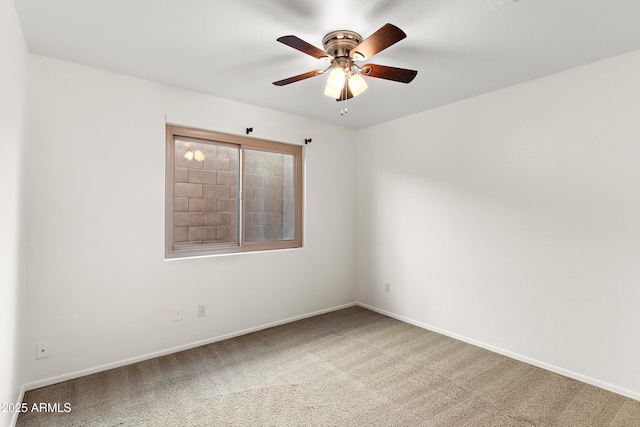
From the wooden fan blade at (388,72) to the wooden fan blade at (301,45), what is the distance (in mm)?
278

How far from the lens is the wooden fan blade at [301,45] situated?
1.71 meters

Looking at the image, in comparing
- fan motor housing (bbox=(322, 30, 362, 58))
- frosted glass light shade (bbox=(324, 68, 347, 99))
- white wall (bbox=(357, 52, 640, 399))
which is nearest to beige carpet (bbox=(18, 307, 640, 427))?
white wall (bbox=(357, 52, 640, 399))

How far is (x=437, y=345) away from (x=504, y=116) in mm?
2211

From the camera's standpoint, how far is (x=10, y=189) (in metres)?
1.78

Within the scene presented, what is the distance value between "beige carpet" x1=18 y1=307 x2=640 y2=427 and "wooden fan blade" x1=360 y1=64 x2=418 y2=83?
215cm

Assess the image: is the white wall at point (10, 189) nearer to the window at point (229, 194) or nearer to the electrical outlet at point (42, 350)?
the electrical outlet at point (42, 350)

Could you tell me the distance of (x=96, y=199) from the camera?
2523 mm

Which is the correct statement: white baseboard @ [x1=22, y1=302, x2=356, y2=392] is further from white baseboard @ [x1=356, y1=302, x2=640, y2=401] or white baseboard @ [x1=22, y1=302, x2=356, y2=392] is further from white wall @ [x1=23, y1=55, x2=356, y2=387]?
white baseboard @ [x1=356, y1=302, x2=640, y2=401]

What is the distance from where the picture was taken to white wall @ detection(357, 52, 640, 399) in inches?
90.7

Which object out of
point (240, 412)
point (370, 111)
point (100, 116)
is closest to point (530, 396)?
point (240, 412)

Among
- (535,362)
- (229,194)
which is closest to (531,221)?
(535,362)

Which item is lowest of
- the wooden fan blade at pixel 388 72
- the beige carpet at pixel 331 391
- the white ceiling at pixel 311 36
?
the beige carpet at pixel 331 391

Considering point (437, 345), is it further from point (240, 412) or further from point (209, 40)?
point (209, 40)

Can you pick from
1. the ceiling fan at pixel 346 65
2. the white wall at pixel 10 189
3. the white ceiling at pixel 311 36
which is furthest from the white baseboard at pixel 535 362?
the white wall at pixel 10 189
